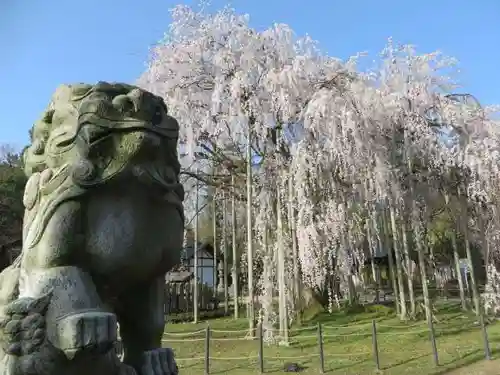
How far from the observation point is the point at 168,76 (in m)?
14.2

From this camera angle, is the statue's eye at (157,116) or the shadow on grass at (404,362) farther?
the shadow on grass at (404,362)

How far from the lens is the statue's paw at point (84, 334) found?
215 cm

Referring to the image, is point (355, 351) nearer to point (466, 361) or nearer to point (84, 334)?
point (466, 361)

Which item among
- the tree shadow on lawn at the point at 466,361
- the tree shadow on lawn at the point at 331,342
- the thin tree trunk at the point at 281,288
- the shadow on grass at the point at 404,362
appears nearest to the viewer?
the tree shadow on lawn at the point at 466,361

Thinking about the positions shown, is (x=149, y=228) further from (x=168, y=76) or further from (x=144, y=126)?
(x=168, y=76)

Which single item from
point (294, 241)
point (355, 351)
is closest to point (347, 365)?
point (355, 351)

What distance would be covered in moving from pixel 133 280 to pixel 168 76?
12335mm

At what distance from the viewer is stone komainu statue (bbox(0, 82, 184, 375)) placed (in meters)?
2.20

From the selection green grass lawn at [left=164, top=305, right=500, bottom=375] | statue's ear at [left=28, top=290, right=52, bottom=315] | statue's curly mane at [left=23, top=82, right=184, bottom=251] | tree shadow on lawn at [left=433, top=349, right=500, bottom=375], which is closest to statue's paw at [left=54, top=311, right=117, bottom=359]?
statue's ear at [left=28, top=290, right=52, bottom=315]

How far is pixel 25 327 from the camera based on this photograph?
219 centimetres

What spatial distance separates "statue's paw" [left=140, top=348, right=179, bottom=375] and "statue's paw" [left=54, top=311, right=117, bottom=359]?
1.79ft

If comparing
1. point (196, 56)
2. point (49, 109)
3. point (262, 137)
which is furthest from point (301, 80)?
point (49, 109)

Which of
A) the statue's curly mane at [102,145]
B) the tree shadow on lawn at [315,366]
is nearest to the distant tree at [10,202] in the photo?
the tree shadow on lawn at [315,366]

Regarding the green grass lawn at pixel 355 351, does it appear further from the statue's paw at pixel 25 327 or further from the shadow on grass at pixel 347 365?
the statue's paw at pixel 25 327
